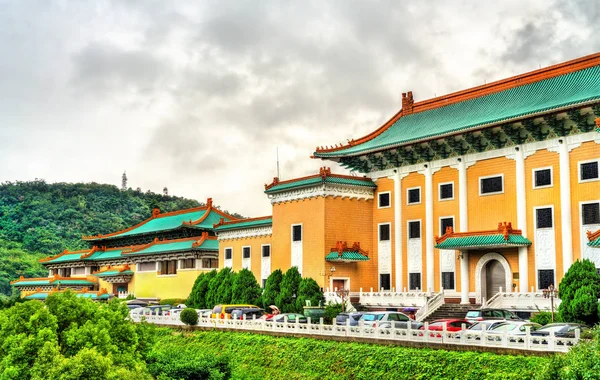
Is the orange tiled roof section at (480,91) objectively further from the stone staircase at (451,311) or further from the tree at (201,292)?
the stone staircase at (451,311)

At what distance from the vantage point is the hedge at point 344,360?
66.8 feet

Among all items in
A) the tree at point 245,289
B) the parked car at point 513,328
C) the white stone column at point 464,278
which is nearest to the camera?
the parked car at point 513,328

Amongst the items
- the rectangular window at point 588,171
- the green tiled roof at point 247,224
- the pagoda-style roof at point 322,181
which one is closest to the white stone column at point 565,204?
the rectangular window at point 588,171

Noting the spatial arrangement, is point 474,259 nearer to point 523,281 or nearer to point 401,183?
point 523,281

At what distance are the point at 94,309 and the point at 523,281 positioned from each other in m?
18.0

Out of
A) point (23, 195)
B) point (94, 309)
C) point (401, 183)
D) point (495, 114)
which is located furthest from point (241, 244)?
point (23, 195)

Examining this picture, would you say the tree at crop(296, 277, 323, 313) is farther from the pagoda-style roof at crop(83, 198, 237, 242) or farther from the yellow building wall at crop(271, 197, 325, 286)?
the pagoda-style roof at crop(83, 198, 237, 242)

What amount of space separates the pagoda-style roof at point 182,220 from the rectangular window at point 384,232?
55.9 ft

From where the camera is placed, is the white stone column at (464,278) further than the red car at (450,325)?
Yes

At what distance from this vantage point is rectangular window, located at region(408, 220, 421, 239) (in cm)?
3541

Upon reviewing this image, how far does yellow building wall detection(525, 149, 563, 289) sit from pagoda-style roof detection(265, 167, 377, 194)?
345 inches

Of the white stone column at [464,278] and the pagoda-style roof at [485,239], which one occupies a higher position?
the pagoda-style roof at [485,239]

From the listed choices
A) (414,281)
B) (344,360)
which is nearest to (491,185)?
(414,281)

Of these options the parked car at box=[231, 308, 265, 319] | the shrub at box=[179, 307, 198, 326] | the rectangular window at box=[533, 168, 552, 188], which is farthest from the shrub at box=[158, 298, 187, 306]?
the rectangular window at box=[533, 168, 552, 188]
